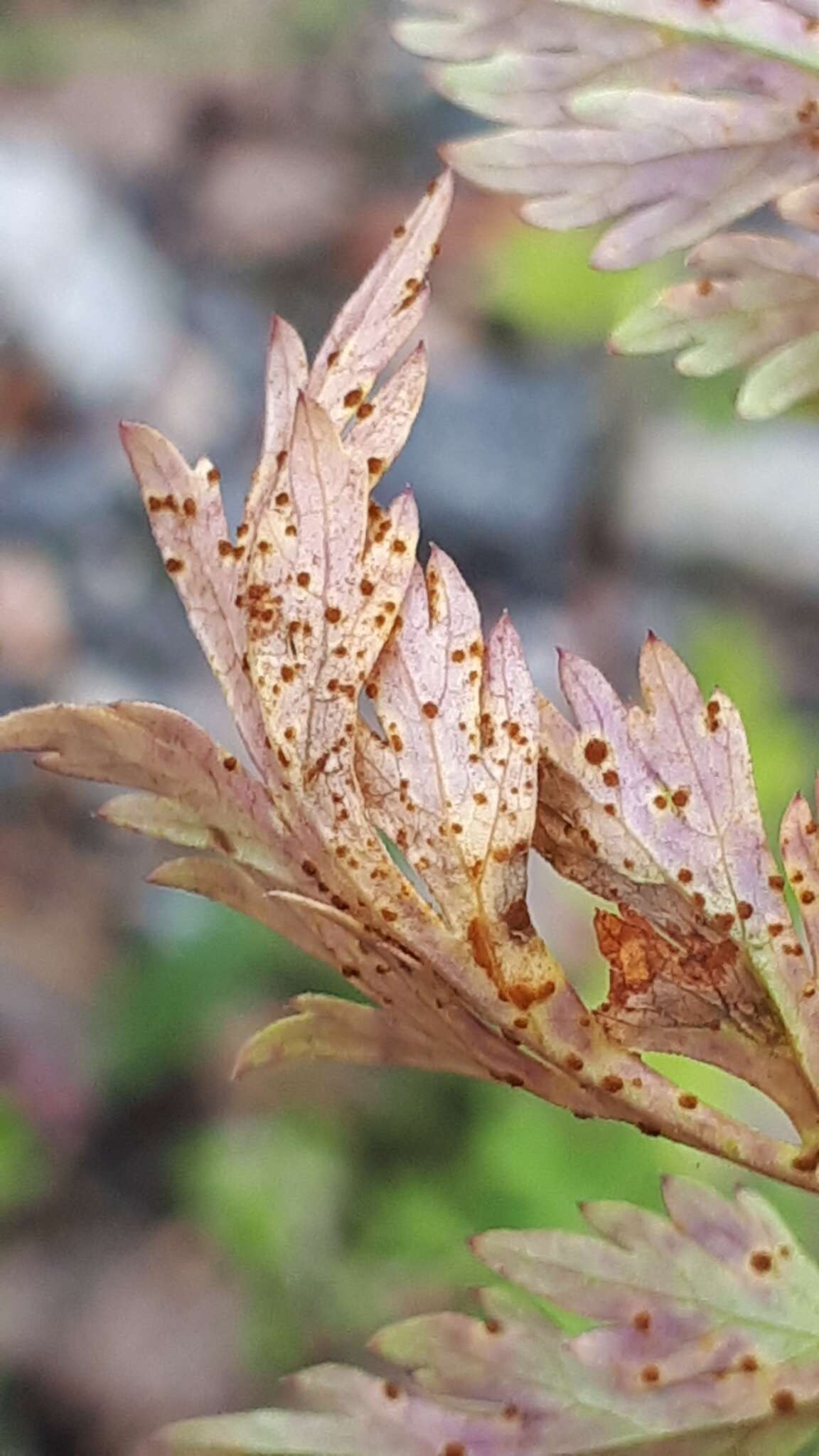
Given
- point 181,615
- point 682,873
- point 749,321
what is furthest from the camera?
point 181,615

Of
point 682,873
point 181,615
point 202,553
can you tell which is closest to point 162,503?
point 202,553

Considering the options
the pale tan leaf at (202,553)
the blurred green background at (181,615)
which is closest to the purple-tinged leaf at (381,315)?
the pale tan leaf at (202,553)

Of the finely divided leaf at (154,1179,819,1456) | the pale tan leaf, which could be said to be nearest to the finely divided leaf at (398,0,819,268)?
the pale tan leaf

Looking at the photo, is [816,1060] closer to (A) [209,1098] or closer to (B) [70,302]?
(A) [209,1098]

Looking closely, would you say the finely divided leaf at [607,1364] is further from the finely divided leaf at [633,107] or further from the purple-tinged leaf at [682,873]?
the finely divided leaf at [633,107]

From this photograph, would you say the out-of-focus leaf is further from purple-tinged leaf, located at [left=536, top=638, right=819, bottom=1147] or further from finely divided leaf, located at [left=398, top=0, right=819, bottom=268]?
purple-tinged leaf, located at [left=536, top=638, right=819, bottom=1147]

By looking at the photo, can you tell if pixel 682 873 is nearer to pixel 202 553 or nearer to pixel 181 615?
pixel 202 553

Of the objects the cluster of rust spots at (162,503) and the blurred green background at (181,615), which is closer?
the cluster of rust spots at (162,503)
